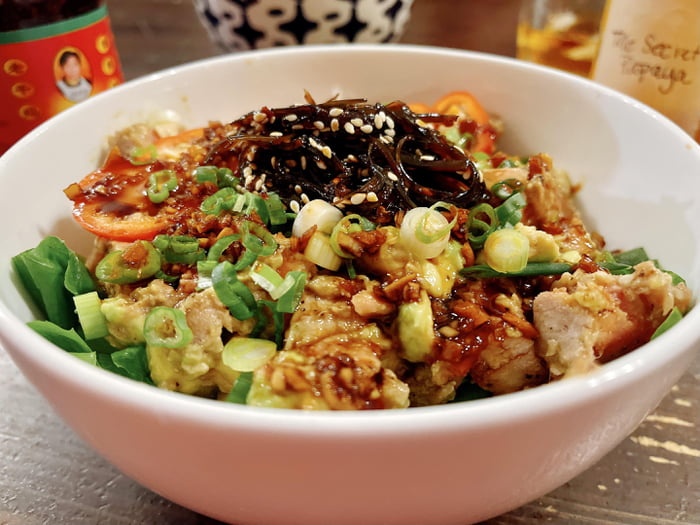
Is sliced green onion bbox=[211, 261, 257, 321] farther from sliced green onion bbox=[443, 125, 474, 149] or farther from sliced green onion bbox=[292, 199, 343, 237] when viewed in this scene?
sliced green onion bbox=[443, 125, 474, 149]

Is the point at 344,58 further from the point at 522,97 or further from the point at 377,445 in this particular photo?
the point at 377,445

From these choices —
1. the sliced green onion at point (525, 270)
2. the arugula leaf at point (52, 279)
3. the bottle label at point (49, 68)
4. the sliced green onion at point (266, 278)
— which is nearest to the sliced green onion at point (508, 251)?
the sliced green onion at point (525, 270)

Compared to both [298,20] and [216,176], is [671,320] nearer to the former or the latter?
[216,176]

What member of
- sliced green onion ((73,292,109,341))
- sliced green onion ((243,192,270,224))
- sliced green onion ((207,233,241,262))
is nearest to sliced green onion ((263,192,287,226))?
sliced green onion ((243,192,270,224))

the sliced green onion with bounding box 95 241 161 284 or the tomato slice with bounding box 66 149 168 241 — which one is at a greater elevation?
the tomato slice with bounding box 66 149 168 241

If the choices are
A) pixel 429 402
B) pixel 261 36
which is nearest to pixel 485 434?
pixel 429 402

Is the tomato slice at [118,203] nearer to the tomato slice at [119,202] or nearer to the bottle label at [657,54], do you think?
the tomato slice at [119,202]
